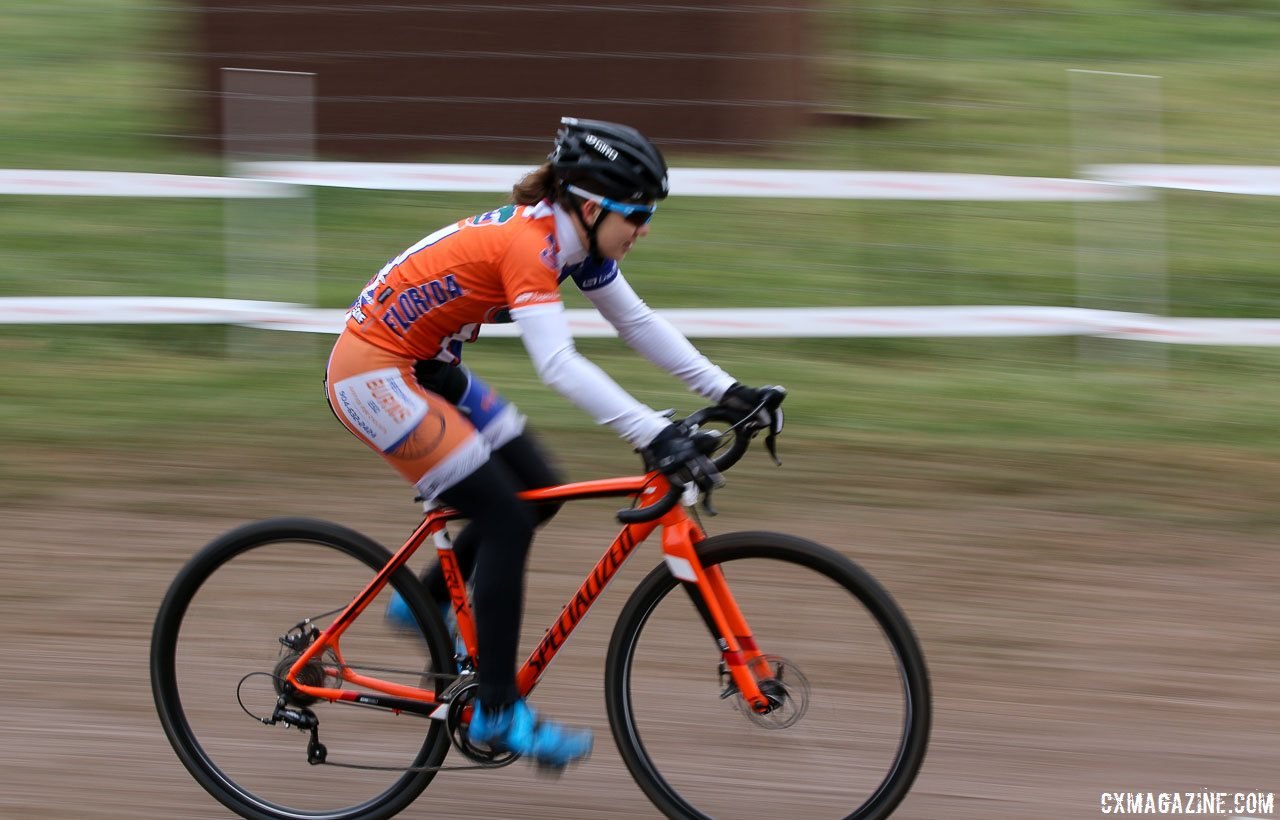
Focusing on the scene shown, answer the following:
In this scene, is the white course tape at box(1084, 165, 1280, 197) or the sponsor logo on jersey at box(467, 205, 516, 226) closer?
the sponsor logo on jersey at box(467, 205, 516, 226)

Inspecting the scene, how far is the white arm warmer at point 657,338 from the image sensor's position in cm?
414

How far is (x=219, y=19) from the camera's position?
31.3ft

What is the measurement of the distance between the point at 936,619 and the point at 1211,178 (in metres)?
3.00

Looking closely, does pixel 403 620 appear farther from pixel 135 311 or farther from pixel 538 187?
pixel 135 311

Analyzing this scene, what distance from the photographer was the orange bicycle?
12.7 feet

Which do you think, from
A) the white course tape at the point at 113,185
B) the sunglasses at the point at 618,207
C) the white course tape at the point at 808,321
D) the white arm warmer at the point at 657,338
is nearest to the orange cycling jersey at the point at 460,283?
the sunglasses at the point at 618,207

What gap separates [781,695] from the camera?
12.8 feet

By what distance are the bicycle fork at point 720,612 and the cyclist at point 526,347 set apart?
0.24 meters

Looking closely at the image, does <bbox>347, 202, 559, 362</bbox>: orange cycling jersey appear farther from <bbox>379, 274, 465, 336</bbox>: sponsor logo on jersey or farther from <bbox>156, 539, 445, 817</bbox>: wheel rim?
<bbox>156, 539, 445, 817</bbox>: wheel rim

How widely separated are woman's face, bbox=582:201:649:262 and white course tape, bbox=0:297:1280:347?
10.1 ft

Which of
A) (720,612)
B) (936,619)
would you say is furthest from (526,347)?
(936,619)

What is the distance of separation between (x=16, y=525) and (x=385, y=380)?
2949 millimetres

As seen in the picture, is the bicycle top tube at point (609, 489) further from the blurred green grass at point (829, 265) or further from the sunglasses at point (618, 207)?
the blurred green grass at point (829, 265)

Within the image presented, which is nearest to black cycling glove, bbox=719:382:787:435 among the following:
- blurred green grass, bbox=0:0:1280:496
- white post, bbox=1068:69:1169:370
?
blurred green grass, bbox=0:0:1280:496
